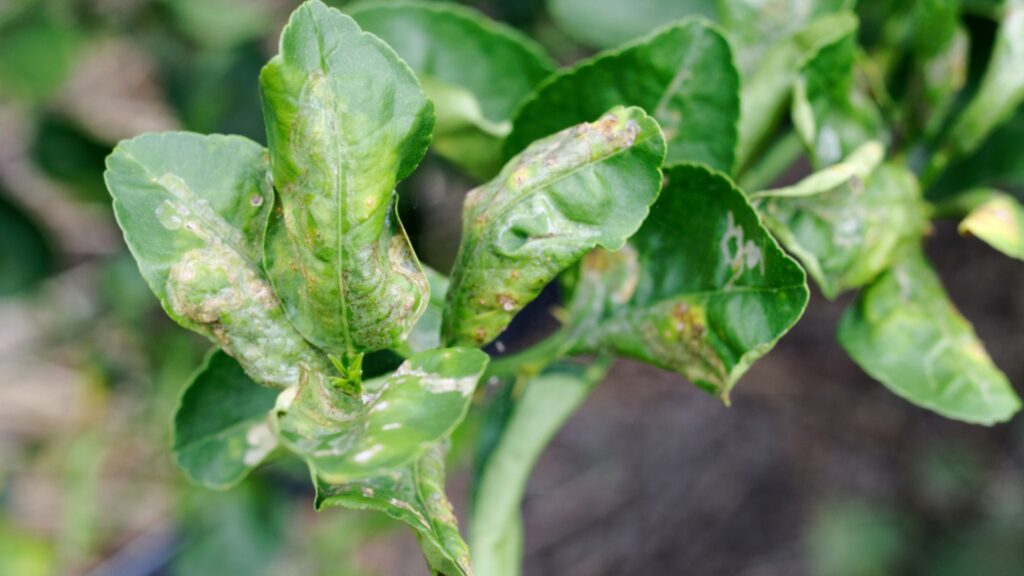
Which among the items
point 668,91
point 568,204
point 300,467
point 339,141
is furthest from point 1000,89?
point 300,467

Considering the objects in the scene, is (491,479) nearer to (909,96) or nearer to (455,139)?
(455,139)

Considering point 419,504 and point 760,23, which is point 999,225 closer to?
point 760,23

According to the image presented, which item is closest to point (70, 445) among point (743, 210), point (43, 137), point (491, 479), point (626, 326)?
point (43, 137)

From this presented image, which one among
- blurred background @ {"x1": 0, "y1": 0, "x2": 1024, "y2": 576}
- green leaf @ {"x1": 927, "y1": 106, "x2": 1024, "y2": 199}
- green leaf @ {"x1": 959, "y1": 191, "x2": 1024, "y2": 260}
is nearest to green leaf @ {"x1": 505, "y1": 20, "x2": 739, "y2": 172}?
green leaf @ {"x1": 959, "y1": 191, "x2": 1024, "y2": 260}

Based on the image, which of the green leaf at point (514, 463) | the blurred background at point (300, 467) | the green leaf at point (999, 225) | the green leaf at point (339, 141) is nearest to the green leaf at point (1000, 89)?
the green leaf at point (999, 225)

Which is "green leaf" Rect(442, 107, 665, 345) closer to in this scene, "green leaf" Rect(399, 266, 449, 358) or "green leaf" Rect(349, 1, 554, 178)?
"green leaf" Rect(399, 266, 449, 358)

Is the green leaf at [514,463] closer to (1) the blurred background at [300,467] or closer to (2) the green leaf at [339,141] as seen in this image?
(2) the green leaf at [339,141]
